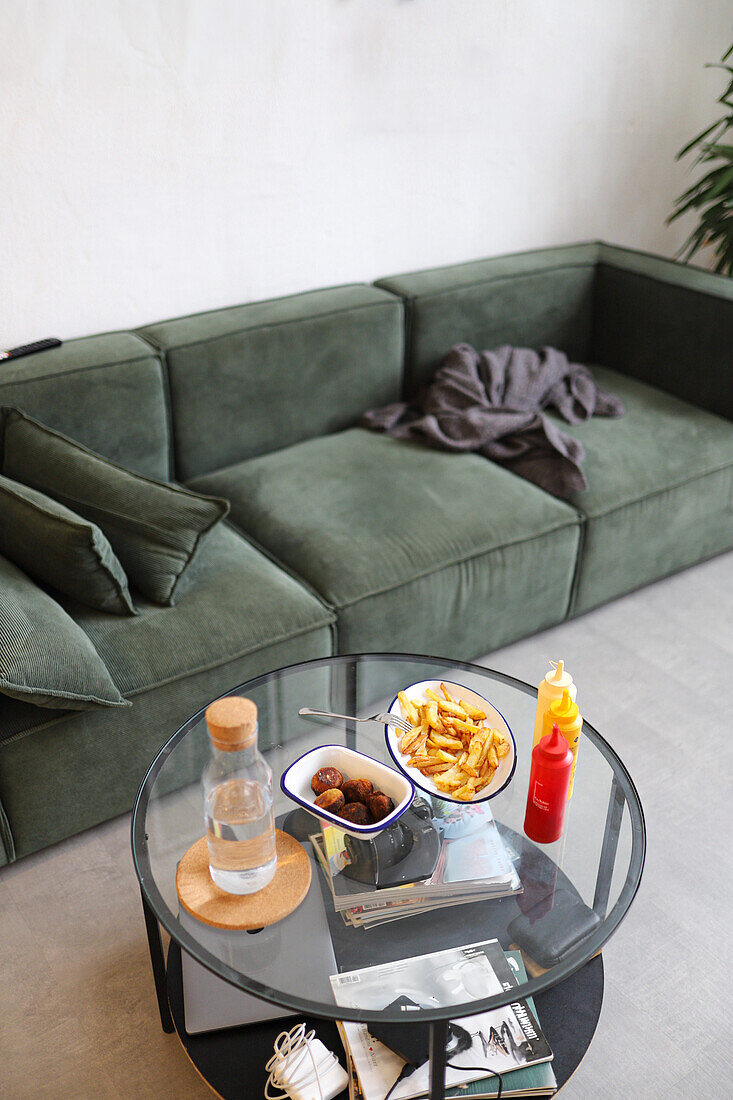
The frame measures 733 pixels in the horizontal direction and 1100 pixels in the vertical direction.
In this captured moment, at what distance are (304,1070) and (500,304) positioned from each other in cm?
205

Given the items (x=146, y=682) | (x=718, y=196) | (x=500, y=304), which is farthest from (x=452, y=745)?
(x=718, y=196)

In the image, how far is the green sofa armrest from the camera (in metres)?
2.55

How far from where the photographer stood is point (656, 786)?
1901mm

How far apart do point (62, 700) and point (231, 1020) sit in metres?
0.57

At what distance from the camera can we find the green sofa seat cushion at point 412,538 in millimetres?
1983

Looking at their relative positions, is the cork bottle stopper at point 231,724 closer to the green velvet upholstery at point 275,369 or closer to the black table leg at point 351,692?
the black table leg at point 351,692

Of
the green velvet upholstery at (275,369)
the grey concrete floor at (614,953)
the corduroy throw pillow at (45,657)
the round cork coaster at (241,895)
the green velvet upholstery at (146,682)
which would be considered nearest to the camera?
the round cork coaster at (241,895)

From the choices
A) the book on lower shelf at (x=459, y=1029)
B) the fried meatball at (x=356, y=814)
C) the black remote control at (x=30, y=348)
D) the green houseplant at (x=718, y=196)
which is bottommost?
the book on lower shelf at (x=459, y=1029)

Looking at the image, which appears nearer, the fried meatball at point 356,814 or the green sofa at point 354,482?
the fried meatball at point 356,814

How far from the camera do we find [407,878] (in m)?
1.26

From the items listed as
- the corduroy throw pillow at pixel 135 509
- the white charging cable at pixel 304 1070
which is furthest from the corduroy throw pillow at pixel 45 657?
the white charging cable at pixel 304 1070

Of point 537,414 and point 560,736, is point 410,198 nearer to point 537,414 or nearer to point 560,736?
point 537,414

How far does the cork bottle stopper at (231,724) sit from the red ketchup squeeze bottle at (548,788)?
411 millimetres

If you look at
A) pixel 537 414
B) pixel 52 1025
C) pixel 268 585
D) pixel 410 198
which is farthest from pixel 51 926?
pixel 410 198
